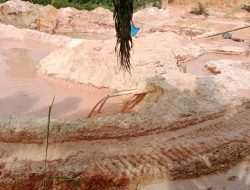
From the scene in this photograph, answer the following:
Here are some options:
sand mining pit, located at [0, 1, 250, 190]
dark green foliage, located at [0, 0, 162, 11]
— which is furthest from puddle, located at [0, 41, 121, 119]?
dark green foliage, located at [0, 0, 162, 11]

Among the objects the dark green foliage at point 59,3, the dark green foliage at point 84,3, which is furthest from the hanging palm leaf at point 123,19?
the dark green foliage at point 59,3

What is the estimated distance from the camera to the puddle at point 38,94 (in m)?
9.46

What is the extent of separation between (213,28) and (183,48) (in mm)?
5857

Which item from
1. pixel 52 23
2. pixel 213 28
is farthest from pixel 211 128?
pixel 52 23

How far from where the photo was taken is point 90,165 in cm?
604

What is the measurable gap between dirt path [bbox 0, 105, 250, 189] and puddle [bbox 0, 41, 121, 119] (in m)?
2.34

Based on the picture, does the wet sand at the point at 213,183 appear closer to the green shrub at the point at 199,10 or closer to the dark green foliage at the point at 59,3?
the green shrub at the point at 199,10

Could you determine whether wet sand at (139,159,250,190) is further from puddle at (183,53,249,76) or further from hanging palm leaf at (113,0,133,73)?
puddle at (183,53,249,76)

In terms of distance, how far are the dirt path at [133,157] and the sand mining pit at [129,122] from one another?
2 cm

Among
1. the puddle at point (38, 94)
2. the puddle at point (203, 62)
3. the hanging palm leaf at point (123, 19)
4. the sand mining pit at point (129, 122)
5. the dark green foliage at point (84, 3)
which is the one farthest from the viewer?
the dark green foliage at point (84, 3)

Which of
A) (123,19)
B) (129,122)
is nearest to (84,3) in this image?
(129,122)

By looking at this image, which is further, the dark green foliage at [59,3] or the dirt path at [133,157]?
the dark green foliage at [59,3]

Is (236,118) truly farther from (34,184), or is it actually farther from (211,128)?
(34,184)

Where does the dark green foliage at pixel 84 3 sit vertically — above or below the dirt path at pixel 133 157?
above
